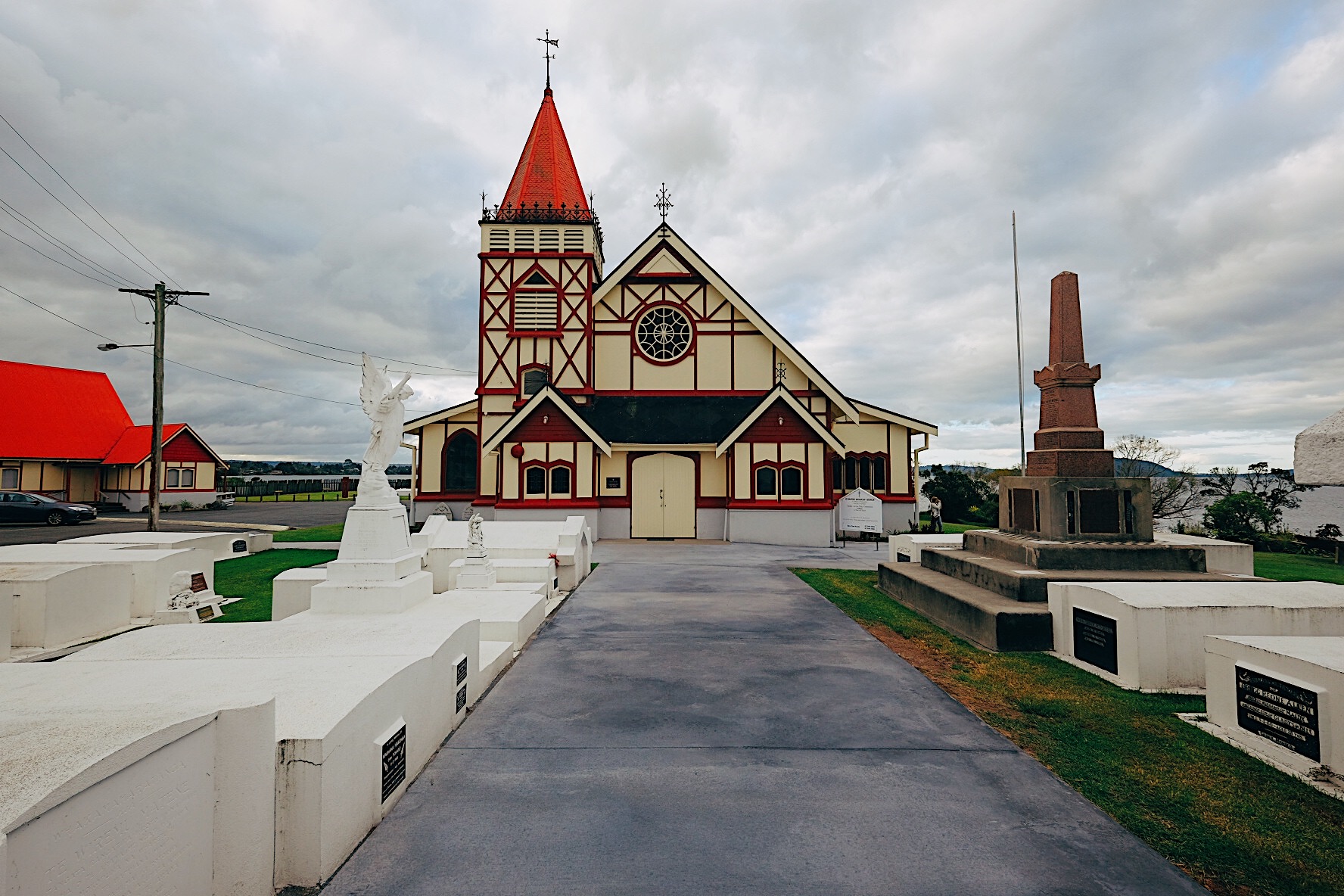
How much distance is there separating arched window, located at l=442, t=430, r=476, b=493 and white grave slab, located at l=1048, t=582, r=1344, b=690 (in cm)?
2324

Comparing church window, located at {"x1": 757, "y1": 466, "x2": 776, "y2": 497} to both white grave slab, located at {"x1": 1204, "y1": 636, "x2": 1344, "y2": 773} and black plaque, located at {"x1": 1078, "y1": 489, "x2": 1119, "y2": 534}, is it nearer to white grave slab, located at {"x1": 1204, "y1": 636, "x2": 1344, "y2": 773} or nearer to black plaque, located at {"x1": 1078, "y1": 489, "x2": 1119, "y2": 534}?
black plaque, located at {"x1": 1078, "y1": 489, "x2": 1119, "y2": 534}

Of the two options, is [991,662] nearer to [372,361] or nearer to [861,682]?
[861,682]

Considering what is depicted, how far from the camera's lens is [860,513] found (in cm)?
2388

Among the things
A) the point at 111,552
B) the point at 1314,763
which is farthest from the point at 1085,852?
the point at 111,552

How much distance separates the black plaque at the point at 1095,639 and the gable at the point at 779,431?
1479cm

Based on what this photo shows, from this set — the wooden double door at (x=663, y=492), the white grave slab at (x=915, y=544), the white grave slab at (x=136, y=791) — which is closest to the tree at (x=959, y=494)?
the wooden double door at (x=663, y=492)

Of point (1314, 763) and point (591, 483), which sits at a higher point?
point (591, 483)

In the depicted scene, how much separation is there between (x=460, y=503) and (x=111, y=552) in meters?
15.1

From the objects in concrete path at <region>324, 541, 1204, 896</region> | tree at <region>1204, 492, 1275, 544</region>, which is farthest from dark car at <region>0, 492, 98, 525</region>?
tree at <region>1204, 492, 1275, 544</region>

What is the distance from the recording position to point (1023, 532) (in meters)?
10.4

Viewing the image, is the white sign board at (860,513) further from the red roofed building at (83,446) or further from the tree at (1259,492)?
the red roofed building at (83,446)

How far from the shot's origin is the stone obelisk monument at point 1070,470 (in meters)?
9.47

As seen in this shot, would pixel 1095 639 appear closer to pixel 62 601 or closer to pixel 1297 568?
pixel 1297 568

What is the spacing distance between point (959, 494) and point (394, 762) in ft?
105
